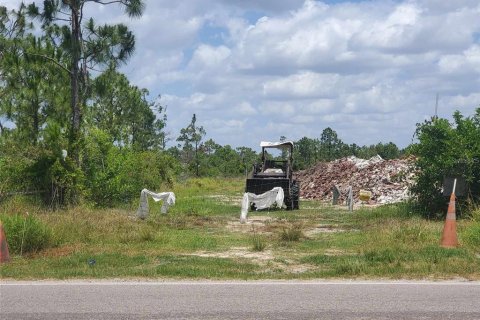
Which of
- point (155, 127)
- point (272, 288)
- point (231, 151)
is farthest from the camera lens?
point (231, 151)

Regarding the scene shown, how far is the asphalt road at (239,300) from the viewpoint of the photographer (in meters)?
7.22

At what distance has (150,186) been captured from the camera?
27.6m

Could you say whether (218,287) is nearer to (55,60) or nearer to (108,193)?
(108,193)

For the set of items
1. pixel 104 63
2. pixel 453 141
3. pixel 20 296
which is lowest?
pixel 20 296

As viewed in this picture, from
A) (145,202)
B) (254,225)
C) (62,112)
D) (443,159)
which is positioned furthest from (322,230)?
(62,112)

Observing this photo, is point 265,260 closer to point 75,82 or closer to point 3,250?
point 3,250

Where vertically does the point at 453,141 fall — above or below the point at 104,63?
below

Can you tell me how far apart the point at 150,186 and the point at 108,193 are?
15.6 ft

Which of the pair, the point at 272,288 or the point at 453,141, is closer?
the point at 272,288

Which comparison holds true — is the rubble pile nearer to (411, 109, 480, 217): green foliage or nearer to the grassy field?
(411, 109, 480, 217): green foliage

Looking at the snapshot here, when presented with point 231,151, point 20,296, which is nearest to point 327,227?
point 20,296

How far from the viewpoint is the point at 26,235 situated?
1204 centimetres

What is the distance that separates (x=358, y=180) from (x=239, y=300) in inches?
1085

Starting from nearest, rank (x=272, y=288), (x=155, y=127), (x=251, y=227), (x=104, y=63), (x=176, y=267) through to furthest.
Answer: (x=272, y=288), (x=176, y=267), (x=251, y=227), (x=104, y=63), (x=155, y=127)
